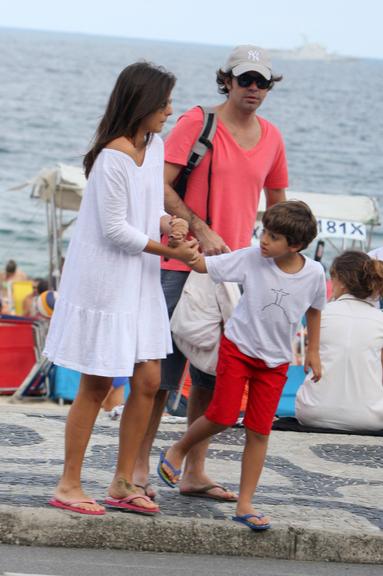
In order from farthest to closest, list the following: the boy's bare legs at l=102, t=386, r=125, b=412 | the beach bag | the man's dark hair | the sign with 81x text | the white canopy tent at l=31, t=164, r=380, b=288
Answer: the white canopy tent at l=31, t=164, r=380, b=288
the sign with 81x text
the boy's bare legs at l=102, t=386, r=125, b=412
the man's dark hair
the beach bag

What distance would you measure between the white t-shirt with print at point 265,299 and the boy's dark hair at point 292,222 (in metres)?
0.14

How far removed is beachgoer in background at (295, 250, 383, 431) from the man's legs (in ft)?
8.58

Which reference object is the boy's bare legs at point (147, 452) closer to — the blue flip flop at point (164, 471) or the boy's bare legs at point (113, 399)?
the blue flip flop at point (164, 471)

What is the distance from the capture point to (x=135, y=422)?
5.51 meters

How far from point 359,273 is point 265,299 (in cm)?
→ 313

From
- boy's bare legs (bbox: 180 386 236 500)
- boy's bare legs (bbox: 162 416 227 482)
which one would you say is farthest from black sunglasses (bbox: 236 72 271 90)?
boy's bare legs (bbox: 162 416 227 482)

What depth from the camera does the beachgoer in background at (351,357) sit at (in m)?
8.52

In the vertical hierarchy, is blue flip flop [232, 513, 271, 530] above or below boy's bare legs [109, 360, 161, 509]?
below

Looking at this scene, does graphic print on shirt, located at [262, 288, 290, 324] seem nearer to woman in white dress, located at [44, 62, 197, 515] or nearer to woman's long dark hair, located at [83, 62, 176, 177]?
woman in white dress, located at [44, 62, 197, 515]

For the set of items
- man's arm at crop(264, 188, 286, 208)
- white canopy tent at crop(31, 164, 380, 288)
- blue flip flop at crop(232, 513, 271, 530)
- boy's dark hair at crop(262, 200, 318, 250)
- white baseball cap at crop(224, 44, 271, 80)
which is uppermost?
white canopy tent at crop(31, 164, 380, 288)

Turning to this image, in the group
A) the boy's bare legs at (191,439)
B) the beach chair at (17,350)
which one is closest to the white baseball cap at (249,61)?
the boy's bare legs at (191,439)

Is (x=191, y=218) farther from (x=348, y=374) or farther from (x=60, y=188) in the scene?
(x=60, y=188)

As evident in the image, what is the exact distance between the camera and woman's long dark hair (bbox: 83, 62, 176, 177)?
5.41 meters

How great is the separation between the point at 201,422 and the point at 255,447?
0.29m
